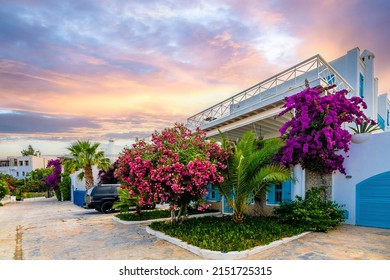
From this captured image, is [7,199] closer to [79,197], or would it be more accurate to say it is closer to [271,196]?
[79,197]

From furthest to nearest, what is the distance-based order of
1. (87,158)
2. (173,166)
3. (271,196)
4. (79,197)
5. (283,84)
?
(79,197) < (87,158) < (283,84) < (271,196) < (173,166)

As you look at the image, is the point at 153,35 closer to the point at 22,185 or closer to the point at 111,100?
the point at 111,100

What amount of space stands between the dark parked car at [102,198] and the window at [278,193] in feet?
25.4

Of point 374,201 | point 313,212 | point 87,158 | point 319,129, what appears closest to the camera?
point 313,212

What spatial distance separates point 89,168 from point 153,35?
1493 cm

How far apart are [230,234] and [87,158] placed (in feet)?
47.4

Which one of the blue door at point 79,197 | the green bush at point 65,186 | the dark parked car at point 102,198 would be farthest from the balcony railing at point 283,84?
the green bush at point 65,186

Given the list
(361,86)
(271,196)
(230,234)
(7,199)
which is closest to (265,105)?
(271,196)

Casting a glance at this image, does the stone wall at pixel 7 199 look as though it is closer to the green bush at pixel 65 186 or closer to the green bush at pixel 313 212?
the green bush at pixel 65 186

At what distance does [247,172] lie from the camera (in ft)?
25.0

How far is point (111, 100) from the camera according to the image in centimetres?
612

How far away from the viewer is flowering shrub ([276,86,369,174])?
7.30 meters

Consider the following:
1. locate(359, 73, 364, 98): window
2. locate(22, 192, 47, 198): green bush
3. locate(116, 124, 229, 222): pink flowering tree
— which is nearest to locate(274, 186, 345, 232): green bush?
locate(116, 124, 229, 222): pink flowering tree
